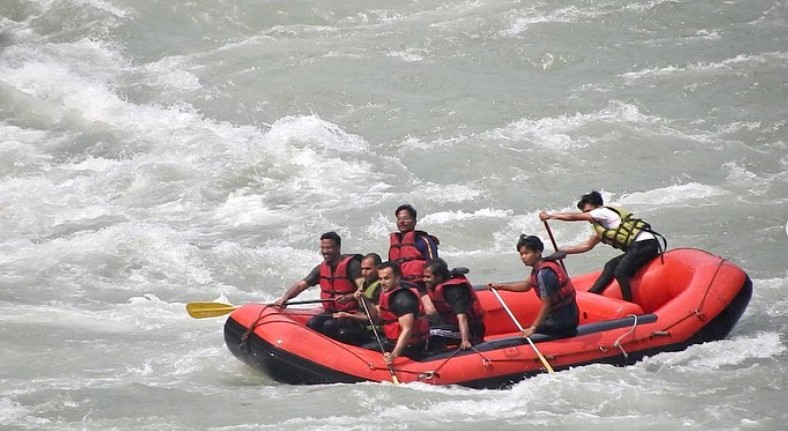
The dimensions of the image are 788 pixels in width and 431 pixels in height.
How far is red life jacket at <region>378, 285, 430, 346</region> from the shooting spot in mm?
8281

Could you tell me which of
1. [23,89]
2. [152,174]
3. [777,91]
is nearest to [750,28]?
[777,91]

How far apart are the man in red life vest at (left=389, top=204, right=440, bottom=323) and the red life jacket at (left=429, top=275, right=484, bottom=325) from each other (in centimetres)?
39

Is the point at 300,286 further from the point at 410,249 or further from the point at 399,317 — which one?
the point at 399,317

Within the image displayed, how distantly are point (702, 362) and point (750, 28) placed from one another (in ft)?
35.2

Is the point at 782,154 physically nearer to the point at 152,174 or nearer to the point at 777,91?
the point at 777,91

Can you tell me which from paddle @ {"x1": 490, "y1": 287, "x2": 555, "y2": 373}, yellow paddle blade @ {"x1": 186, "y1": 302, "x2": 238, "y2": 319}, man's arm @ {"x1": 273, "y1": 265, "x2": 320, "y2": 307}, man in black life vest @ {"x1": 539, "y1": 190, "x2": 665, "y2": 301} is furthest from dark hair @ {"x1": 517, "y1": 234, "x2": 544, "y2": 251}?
yellow paddle blade @ {"x1": 186, "y1": 302, "x2": 238, "y2": 319}

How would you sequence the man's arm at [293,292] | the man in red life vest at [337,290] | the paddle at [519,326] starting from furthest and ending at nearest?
the man's arm at [293,292] → the man in red life vest at [337,290] → the paddle at [519,326]

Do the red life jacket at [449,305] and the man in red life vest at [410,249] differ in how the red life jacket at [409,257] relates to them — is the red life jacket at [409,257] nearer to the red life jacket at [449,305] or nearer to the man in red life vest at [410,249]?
the man in red life vest at [410,249]

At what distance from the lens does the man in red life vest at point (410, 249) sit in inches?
357

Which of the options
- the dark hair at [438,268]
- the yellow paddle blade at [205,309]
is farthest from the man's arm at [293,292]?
the dark hair at [438,268]

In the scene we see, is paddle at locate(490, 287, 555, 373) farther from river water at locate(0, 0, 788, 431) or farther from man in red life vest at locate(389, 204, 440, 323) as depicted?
man in red life vest at locate(389, 204, 440, 323)

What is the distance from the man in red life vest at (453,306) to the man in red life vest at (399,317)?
183 millimetres

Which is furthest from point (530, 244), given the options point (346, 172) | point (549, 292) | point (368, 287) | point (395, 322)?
point (346, 172)

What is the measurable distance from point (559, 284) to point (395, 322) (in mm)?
1122
